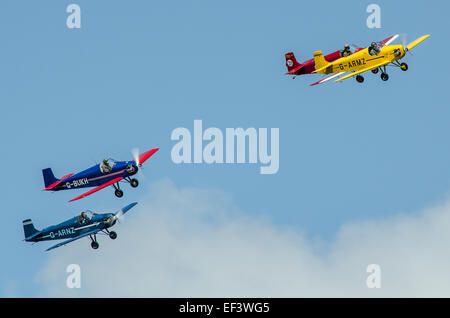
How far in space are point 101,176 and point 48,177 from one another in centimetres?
421

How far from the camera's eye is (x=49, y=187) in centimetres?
8431

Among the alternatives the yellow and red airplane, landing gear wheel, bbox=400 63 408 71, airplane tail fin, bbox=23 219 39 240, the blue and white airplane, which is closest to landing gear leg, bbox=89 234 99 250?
the blue and white airplane

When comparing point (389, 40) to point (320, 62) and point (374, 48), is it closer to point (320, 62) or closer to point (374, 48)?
point (320, 62)

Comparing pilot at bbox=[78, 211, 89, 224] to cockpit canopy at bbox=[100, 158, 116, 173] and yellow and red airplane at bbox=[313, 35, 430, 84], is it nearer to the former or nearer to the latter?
cockpit canopy at bbox=[100, 158, 116, 173]

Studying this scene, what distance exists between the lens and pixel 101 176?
82.6m

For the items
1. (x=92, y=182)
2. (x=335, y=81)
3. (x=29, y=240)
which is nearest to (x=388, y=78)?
(x=335, y=81)

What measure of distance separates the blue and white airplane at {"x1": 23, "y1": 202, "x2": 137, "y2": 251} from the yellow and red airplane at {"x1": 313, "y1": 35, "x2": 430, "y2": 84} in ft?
54.6

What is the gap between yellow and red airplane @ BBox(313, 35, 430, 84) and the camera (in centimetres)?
8416

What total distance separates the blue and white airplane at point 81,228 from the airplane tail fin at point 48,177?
9.05ft

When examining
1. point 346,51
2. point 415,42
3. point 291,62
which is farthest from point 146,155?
point 415,42
